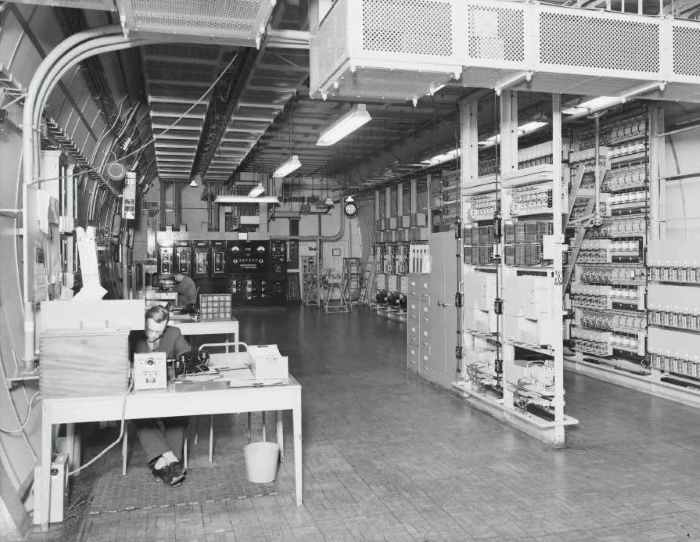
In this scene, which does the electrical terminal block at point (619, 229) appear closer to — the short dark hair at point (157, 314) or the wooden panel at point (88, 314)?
the short dark hair at point (157, 314)

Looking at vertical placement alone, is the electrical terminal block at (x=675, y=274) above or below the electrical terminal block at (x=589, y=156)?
below

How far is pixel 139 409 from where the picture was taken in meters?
4.14

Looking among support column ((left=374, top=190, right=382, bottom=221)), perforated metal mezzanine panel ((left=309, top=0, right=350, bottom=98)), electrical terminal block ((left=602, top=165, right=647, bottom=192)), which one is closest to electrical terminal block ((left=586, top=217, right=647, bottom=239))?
electrical terminal block ((left=602, top=165, right=647, bottom=192))

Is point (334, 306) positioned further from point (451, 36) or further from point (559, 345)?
point (451, 36)

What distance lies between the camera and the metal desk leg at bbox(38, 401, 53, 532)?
400 cm

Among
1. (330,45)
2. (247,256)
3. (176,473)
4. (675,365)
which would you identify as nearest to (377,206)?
(247,256)

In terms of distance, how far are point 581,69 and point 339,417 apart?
4205 mm

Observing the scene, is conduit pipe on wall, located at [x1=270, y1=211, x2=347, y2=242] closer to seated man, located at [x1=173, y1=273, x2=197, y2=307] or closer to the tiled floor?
seated man, located at [x1=173, y1=273, x2=197, y2=307]

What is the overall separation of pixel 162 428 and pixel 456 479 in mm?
2456

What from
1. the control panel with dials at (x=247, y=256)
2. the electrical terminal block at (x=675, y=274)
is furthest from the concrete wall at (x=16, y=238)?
the control panel with dials at (x=247, y=256)

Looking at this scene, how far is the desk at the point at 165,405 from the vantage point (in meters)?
4.02

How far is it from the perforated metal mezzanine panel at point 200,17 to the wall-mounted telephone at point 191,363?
2354mm

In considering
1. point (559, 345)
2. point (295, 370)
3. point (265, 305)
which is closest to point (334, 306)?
point (265, 305)

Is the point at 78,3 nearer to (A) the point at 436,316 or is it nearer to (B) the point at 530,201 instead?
(B) the point at 530,201
